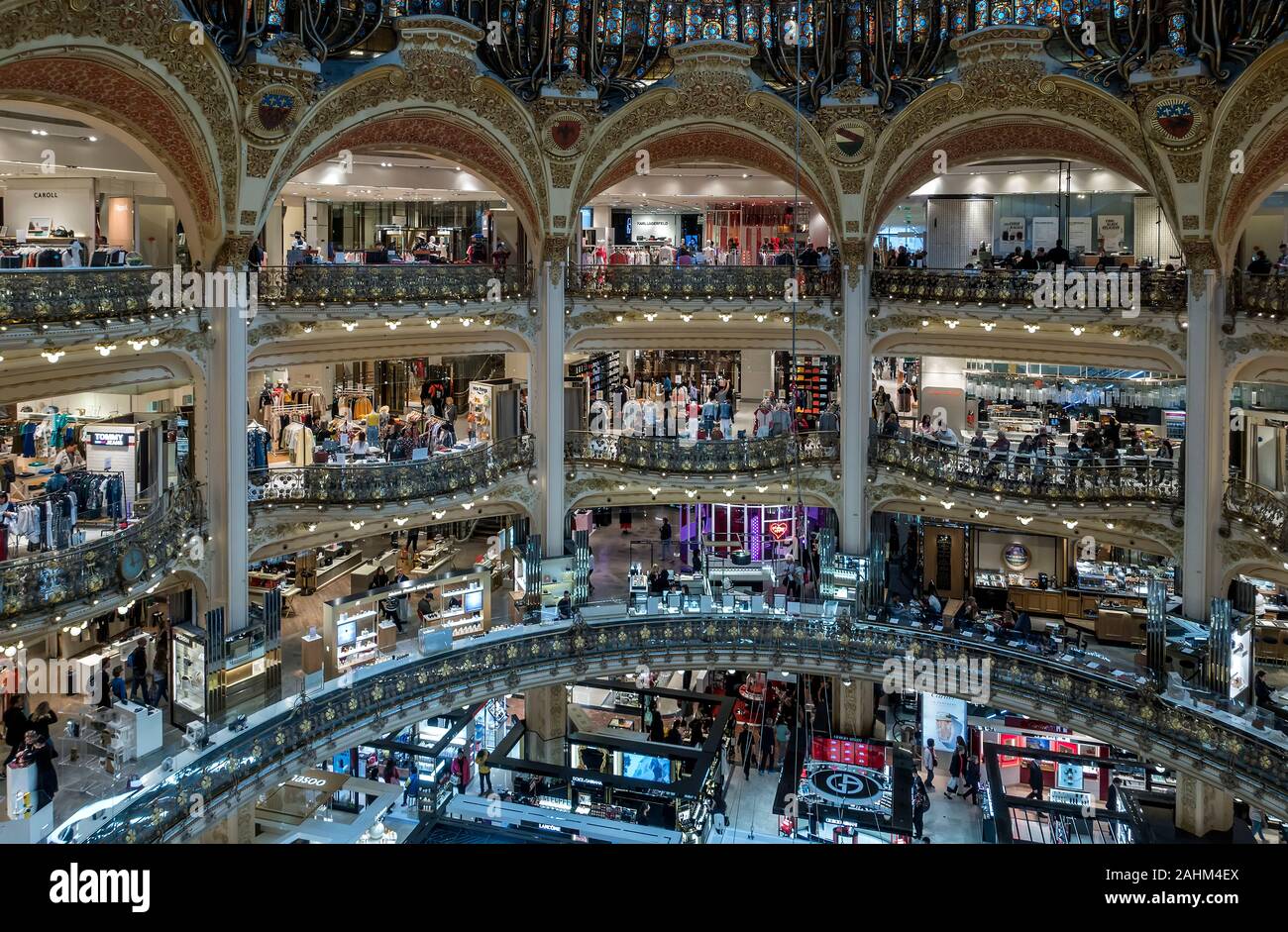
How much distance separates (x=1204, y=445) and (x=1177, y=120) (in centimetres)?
644

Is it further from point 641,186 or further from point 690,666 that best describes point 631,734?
point 641,186

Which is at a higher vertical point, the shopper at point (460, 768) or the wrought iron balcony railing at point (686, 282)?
the wrought iron balcony railing at point (686, 282)

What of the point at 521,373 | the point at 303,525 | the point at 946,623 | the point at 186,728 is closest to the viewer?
the point at 186,728

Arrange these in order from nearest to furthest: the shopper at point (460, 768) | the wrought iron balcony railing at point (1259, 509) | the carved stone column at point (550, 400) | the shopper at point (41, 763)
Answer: the shopper at point (41, 763) → the wrought iron balcony railing at point (1259, 509) → the shopper at point (460, 768) → the carved stone column at point (550, 400)

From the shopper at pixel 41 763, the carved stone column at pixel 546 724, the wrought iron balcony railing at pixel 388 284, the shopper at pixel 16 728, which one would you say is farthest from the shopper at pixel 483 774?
the wrought iron balcony railing at pixel 388 284

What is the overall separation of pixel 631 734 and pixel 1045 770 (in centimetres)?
901

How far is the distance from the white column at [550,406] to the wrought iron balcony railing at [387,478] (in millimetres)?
752

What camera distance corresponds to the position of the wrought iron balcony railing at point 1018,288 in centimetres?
2302

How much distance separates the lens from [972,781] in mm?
24141

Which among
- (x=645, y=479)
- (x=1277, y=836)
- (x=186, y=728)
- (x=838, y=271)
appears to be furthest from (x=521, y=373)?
(x=1277, y=836)

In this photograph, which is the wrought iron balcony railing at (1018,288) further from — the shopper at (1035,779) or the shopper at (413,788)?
the shopper at (413,788)

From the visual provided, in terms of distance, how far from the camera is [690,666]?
984 inches

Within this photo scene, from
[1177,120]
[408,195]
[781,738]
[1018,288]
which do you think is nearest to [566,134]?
[408,195]

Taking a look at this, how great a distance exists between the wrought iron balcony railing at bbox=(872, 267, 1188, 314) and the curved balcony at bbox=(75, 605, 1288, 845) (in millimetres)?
7364
